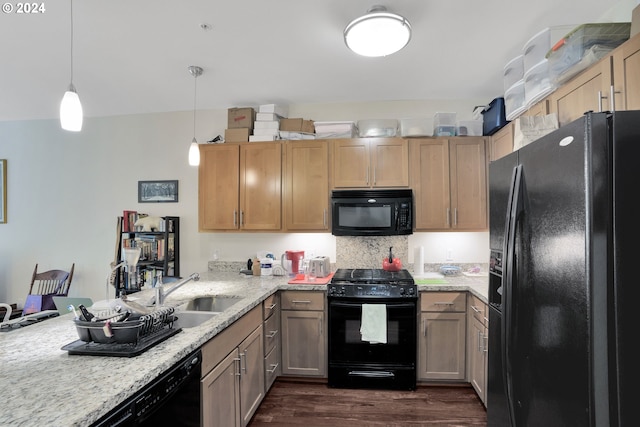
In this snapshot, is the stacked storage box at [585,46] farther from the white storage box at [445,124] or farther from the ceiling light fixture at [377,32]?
the white storage box at [445,124]

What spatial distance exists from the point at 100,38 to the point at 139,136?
1.67m

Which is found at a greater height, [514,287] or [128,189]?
[128,189]

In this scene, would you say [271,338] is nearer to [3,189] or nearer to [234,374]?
[234,374]

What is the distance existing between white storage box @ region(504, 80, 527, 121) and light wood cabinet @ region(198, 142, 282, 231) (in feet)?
6.53

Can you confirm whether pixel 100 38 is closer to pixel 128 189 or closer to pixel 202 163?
pixel 202 163

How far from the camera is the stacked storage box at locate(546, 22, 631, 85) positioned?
1.52 meters

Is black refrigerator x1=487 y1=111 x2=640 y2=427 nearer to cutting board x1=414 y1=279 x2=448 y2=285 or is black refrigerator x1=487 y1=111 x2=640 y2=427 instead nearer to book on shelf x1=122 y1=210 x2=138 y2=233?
cutting board x1=414 y1=279 x2=448 y2=285

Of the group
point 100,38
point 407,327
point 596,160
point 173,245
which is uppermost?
point 100,38

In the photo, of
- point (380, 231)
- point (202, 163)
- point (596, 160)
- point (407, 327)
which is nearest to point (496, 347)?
point (596, 160)

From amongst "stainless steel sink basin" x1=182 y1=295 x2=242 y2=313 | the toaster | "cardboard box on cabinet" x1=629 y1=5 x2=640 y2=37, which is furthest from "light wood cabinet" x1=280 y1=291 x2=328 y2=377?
"cardboard box on cabinet" x1=629 y1=5 x2=640 y2=37

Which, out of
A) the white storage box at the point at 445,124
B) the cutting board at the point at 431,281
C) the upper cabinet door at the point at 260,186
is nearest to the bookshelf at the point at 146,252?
the upper cabinet door at the point at 260,186

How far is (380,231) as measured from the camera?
295 centimetres

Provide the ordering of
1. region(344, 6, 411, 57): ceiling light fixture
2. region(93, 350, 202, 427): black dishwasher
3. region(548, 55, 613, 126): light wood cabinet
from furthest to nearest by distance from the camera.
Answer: region(344, 6, 411, 57): ceiling light fixture
region(548, 55, 613, 126): light wood cabinet
region(93, 350, 202, 427): black dishwasher

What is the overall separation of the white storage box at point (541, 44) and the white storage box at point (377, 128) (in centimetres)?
124
